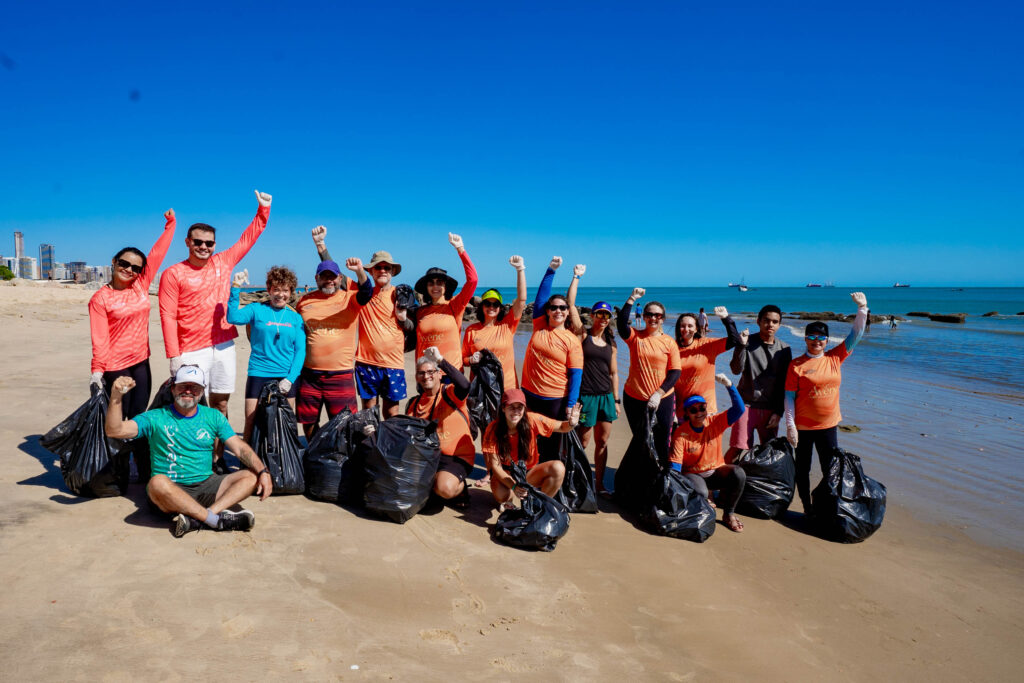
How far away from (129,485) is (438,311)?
8.51ft

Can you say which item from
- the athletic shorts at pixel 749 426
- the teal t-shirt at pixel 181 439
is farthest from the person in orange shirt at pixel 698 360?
the teal t-shirt at pixel 181 439

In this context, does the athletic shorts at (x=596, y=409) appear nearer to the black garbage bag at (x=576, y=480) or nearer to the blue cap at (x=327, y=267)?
the black garbage bag at (x=576, y=480)

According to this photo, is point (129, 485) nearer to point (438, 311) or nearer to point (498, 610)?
point (438, 311)

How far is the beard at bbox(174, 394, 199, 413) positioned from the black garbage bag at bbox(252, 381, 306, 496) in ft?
2.14

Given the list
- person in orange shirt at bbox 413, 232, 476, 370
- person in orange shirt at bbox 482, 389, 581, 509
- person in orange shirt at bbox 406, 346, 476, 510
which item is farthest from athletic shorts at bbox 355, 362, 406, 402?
person in orange shirt at bbox 482, 389, 581, 509

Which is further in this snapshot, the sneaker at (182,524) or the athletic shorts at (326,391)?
the athletic shorts at (326,391)

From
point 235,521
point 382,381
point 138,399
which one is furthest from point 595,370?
point 138,399

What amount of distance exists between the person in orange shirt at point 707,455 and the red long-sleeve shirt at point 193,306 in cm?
357

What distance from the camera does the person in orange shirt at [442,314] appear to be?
481cm

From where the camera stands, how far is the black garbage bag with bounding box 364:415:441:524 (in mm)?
3936

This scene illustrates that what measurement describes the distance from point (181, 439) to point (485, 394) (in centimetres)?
208

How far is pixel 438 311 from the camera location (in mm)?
4883

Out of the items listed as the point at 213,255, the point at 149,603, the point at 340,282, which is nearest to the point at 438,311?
the point at 340,282

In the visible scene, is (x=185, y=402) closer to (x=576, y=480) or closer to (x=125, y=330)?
(x=125, y=330)
